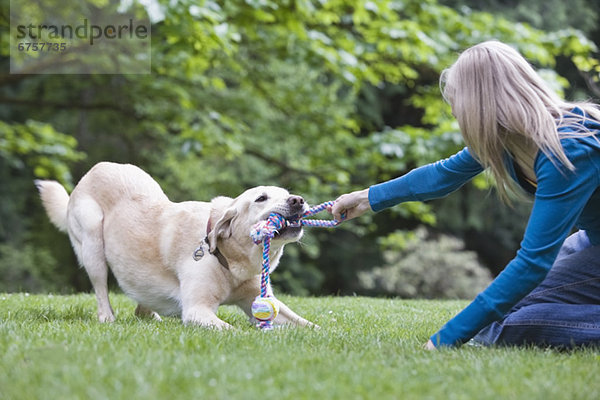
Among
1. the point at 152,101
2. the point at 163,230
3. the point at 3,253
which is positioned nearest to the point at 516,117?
the point at 163,230

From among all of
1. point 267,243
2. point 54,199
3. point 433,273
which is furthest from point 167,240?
point 433,273

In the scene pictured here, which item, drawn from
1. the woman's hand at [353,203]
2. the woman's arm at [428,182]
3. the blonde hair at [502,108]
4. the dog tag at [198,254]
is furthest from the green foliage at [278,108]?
the blonde hair at [502,108]

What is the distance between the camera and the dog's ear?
4.51 m

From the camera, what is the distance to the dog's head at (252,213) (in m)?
4.39

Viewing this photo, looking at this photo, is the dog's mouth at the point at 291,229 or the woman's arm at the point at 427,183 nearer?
the woman's arm at the point at 427,183

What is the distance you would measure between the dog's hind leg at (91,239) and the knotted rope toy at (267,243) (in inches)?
60.1

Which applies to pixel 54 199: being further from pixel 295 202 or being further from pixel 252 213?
pixel 295 202

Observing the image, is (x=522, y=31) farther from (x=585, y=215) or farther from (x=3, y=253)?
(x=3, y=253)

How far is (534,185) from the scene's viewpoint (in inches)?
142

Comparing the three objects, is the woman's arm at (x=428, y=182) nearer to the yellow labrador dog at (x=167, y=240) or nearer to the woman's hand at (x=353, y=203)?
the woman's hand at (x=353, y=203)

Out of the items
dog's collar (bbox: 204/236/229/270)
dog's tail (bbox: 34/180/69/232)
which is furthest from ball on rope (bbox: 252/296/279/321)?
dog's tail (bbox: 34/180/69/232)

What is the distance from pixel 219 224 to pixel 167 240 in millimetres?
671

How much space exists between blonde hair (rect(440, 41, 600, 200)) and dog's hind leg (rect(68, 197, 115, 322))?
320 centimetres

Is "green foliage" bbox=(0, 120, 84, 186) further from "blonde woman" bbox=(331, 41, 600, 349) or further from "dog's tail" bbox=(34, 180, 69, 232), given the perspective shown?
"blonde woman" bbox=(331, 41, 600, 349)
